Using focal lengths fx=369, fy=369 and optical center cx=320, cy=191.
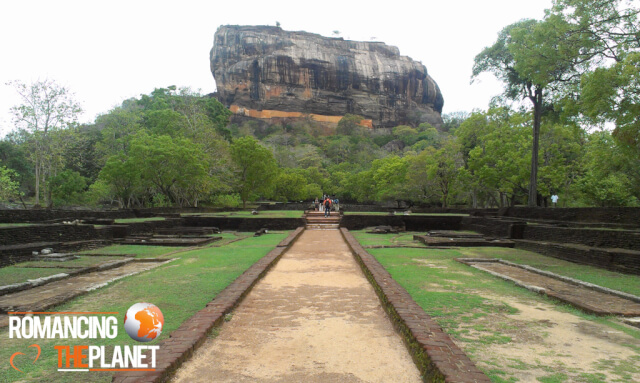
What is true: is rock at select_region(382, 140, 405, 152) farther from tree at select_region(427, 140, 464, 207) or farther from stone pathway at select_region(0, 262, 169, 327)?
stone pathway at select_region(0, 262, 169, 327)

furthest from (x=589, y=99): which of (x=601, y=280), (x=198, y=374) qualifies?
(x=198, y=374)

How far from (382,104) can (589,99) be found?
86.6 metres

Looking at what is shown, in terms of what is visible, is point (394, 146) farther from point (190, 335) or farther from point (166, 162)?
point (190, 335)

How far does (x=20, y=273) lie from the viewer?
679cm

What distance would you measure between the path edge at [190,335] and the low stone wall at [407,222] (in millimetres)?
12857

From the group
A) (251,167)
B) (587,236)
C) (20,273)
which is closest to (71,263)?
(20,273)

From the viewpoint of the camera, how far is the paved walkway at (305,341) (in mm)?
3066

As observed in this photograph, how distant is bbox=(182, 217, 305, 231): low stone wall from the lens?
17969 mm

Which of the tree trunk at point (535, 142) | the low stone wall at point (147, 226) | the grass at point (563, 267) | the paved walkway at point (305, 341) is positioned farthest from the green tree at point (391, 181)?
the paved walkway at point (305, 341)

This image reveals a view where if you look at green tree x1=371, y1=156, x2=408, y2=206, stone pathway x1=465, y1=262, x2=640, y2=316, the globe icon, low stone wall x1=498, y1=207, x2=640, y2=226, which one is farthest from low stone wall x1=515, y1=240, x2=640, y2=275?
green tree x1=371, y1=156, x2=408, y2=206

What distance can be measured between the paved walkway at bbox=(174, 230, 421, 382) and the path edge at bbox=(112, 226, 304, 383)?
0.33 ft

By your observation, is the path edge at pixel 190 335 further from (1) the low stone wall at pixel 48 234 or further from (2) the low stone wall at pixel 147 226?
(2) the low stone wall at pixel 147 226

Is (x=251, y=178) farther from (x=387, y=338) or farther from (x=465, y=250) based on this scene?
(x=387, y=338)

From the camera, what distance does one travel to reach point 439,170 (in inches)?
1129
